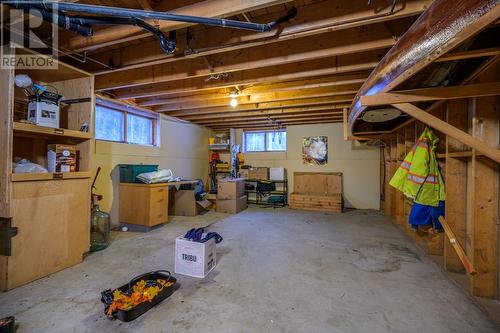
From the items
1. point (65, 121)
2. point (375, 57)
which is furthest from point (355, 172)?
point (65, 121)

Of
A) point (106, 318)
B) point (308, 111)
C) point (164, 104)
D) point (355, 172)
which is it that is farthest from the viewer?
point (355, 172)

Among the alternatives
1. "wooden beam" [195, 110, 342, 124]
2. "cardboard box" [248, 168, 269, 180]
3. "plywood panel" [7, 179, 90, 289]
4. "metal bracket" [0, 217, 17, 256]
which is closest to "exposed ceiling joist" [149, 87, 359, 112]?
"wooden beam" [195, 110, 342, 124]

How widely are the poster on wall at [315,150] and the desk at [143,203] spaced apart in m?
3.84

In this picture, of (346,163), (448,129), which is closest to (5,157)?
(448,129)

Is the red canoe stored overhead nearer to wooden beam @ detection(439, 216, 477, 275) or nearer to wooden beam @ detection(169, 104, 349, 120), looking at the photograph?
wooden beam @ detection(439, 216, 477, 275)

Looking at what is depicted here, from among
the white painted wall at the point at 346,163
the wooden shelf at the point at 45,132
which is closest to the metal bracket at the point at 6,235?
the wooden shelf at the point at 45,132

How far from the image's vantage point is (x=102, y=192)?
11.9 ft

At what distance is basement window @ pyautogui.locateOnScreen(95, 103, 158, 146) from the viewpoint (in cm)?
380

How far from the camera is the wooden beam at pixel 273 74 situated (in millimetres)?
2526

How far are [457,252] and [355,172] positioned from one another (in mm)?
3765

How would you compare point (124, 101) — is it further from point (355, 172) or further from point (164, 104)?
point (355, 172)

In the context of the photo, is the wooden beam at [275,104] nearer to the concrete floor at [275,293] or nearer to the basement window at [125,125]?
the basement window at [125,125]

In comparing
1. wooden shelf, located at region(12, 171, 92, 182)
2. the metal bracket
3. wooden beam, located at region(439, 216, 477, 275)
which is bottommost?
wooden beam, located at region(439, 216, 477, 275)

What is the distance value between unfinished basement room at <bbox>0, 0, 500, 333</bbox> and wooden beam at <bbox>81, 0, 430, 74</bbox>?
0.01 meters
